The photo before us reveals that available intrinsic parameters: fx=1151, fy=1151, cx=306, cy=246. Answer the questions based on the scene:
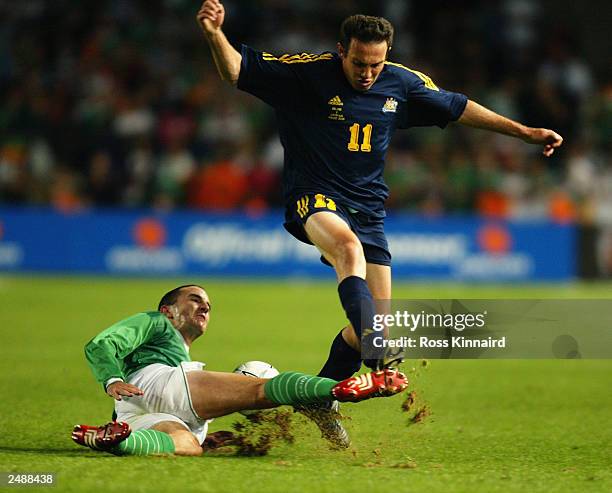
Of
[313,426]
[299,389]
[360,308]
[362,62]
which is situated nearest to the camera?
[299,389]

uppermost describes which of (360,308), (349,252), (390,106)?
(390,106)

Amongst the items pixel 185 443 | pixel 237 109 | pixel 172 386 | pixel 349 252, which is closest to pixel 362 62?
pixel 349 252

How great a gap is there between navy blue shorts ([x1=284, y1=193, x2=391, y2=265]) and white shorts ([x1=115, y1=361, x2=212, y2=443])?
42.2 inches

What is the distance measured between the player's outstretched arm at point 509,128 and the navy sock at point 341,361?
1.50 meters

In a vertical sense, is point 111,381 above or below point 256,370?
below

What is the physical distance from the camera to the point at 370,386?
5.20 m

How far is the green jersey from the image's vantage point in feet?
17.9

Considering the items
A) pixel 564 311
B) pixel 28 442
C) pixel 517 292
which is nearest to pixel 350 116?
pixel 564 311

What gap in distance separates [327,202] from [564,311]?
1.59 m

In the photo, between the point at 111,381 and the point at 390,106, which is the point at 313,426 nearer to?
the point at 111,381

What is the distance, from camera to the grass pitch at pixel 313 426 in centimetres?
505

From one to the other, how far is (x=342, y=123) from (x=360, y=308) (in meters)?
1.20

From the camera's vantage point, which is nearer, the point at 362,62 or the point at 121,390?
the point at 121,390

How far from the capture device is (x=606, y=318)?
272 inches
